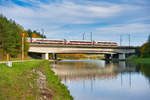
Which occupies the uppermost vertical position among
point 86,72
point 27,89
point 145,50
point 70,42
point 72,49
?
point 70,42

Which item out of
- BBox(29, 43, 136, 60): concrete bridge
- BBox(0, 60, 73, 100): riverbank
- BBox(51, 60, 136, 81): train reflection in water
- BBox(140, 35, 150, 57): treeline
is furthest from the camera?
BBox(140, 35, 150, 57): treeline

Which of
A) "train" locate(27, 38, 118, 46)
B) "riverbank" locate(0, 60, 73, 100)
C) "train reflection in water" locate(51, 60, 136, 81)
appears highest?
"train" locate(27, 38, 118, 46)

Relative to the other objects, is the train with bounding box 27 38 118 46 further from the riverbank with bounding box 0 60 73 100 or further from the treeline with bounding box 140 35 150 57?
the riverbank with bounding box 0 60 73 100

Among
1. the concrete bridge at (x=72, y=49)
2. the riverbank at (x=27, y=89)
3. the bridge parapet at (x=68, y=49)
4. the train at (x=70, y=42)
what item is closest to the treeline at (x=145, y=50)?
the concrete bridge at (x=72, y=49)

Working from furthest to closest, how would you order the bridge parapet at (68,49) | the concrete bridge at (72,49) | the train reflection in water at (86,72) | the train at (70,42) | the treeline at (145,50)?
the treeline at (145,50) < the train at (70,42) < the concrete bridge at (72,49) < the bridge parapet at (68,49) < the train reflection in water at (86,72)

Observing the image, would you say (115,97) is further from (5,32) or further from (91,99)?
(5,32)

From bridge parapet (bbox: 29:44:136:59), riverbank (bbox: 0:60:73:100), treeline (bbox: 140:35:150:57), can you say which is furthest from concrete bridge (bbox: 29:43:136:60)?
riverbank (bbox: 0:60:73:100)

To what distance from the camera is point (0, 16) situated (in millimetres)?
60812

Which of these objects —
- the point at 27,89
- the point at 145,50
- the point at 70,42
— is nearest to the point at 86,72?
the point at 27,89

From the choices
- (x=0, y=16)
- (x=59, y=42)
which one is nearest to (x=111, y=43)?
(x=59, y=42)

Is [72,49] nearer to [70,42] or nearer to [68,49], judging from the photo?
[68,49]

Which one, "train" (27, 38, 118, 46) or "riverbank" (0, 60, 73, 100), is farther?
"train" (27, 38, 118, 46)

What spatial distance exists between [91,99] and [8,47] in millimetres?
42046

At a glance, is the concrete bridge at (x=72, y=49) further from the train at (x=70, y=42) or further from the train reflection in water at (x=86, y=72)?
the train reflection in water at (x=86, y=72)
